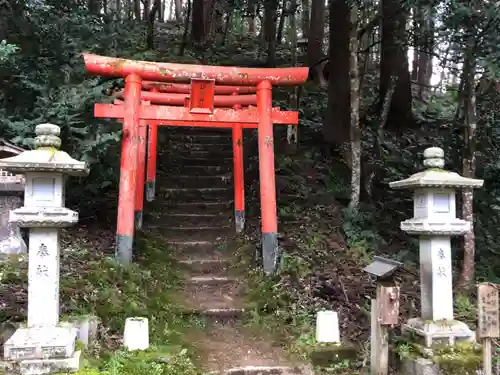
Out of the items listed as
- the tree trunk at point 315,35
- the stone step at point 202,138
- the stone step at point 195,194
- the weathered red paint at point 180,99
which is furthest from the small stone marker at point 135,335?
the tree trunk at point 315,35

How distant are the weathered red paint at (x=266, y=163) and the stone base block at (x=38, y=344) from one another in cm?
393

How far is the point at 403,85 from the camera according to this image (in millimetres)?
13094

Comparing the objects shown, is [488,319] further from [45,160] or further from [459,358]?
[45,160]

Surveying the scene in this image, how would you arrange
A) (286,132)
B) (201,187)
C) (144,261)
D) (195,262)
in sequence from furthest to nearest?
(286,132)
(201,187)
(195,262)
(144,261)

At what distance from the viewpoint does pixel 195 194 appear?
447 inches

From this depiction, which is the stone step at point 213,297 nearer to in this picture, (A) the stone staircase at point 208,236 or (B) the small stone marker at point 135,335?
(A) the stone staircase at point 208,236

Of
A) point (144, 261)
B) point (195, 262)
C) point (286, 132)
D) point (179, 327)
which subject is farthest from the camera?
point (286, 132)

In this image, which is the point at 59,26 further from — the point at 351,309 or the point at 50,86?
the point at 351,309

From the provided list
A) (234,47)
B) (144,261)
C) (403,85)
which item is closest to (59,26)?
(144,261)

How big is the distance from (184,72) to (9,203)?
3196mm

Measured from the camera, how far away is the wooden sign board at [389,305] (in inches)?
199

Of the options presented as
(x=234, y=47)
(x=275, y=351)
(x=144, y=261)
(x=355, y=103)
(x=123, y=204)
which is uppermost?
(x=234, y=47)

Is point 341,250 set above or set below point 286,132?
below

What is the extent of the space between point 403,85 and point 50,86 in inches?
351
